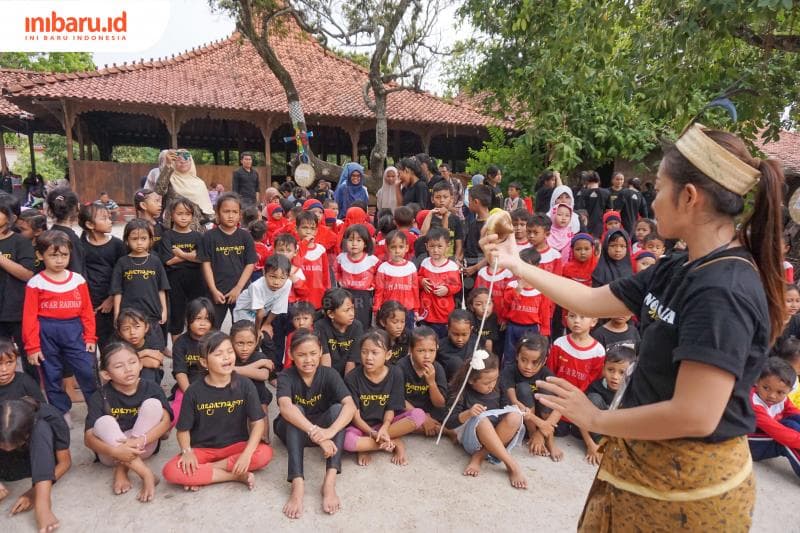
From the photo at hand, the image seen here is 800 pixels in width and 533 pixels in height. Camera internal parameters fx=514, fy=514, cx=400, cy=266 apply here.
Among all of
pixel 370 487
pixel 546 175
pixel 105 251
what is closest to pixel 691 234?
pixel 370 487

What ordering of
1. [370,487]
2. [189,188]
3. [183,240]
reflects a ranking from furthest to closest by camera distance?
1. [189,188]
2. [183,240]
3. [370,487]

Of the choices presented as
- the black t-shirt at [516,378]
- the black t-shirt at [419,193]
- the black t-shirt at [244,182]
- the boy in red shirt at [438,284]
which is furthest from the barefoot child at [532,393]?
the black t-shirt at [244,182]

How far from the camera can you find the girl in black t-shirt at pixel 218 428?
288cm

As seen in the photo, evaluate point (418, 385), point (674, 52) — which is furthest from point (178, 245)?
point (674, 52)

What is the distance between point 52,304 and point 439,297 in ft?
9.27

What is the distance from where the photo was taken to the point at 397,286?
14.2ft

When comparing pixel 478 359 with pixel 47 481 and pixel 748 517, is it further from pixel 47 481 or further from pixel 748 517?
pixel 47 481

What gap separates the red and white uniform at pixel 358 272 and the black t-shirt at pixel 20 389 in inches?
92.0

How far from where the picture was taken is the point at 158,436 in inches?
120

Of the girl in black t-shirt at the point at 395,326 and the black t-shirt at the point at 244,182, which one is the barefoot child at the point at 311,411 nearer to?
the girl in black t-shirt at the point at 395,326

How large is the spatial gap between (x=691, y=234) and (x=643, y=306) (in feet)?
0.80

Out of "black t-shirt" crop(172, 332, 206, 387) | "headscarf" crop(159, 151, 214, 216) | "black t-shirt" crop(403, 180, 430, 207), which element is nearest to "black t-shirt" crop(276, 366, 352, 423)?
"black t-shirt" crop(172, 332, 206, 387)

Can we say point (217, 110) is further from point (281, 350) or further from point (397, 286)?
point (397, 286)

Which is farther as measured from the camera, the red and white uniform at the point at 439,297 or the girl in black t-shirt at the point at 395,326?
the red and white uniform at the point at 439,297
